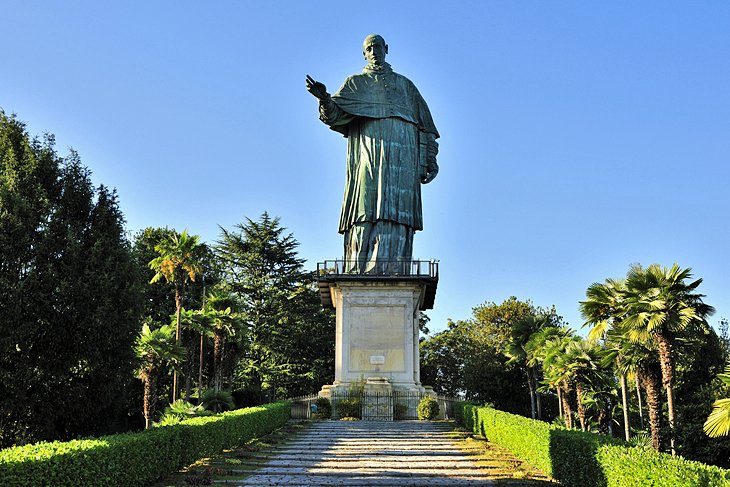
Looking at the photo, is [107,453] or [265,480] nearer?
[107,453]

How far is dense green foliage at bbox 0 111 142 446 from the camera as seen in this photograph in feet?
54.7

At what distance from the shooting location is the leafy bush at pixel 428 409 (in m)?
26.2

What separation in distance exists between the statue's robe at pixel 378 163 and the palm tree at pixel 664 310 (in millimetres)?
15817

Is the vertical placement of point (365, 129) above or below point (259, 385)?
above

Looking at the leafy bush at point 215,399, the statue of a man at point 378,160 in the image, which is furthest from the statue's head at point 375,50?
the leafy bush at point 215,399

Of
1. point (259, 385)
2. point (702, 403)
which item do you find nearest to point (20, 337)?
point (702, 403)

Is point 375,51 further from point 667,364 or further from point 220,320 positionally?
point 667,364

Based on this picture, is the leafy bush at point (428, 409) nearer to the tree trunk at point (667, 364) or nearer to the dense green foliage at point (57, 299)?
the tree trunk at point (667, 364)

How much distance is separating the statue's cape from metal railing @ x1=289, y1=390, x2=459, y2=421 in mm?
13654

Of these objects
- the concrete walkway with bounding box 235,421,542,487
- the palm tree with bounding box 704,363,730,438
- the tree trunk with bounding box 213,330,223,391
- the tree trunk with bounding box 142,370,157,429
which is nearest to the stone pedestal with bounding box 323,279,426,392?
the concrete walkway with bounding box 235,421,542,487

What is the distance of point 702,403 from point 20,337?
1964 centimetres

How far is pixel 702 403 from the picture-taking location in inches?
843

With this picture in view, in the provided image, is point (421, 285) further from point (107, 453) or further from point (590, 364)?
point (107, 453)

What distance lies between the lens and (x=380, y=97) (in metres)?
33.8
